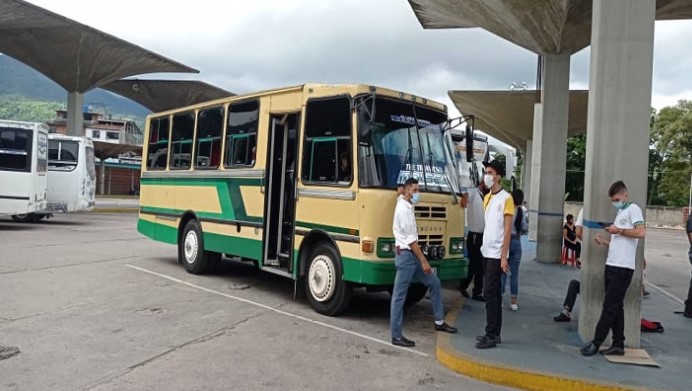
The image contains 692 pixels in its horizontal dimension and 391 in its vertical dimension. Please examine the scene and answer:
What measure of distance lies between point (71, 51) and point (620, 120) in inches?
1235

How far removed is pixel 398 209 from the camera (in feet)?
22.4

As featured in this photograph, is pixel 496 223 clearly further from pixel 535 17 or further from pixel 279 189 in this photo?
pixel 535 17

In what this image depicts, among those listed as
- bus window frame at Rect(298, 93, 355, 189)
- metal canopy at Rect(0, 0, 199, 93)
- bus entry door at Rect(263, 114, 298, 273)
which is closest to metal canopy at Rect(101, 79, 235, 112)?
metal canopy at Rect(0, 0, 199, 93)

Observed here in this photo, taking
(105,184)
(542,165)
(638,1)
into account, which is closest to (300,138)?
(638,1)

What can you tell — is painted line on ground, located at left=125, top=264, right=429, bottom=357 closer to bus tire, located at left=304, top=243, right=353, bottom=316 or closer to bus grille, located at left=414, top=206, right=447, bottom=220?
bus tire, located at left=304, top=243, right=353, bottom=316

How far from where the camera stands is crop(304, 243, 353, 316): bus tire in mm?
7984

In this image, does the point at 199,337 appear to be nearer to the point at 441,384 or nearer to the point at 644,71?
the point at 441,384

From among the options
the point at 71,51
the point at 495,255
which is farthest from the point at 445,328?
the point at 71,51

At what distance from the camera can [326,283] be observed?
818 centimetres

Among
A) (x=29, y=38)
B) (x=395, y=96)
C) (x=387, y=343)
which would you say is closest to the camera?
(x=387, y=343)

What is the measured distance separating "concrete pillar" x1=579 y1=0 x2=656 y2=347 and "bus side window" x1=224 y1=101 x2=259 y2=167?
A: 17.3 ft

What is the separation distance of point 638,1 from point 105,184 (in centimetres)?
5686

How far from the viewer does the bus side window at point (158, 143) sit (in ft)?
41.2

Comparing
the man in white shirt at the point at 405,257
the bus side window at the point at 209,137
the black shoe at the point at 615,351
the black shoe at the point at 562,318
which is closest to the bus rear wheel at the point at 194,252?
the bus side window at the point at 209,137
